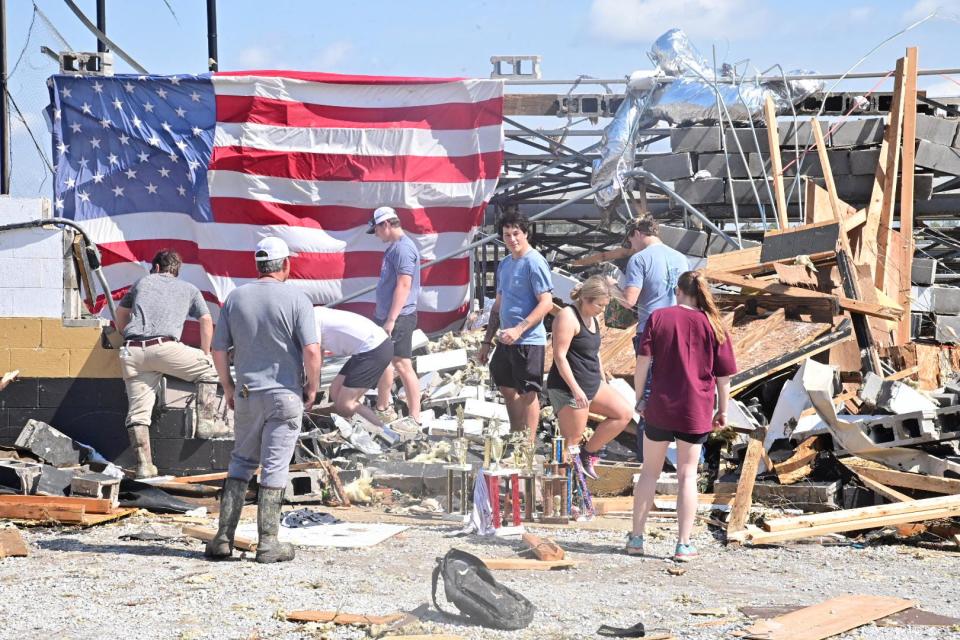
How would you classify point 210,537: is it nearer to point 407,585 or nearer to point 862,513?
point 407,585

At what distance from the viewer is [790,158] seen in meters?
15.1

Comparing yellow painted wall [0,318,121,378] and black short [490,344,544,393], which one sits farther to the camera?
yellow painted wall [0,318,121,378]

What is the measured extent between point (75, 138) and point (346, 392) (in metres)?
5.54

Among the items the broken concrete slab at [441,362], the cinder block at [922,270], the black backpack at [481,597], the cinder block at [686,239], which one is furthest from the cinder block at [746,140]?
the black backpack at [481,597]

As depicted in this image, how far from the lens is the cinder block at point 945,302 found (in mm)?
15062

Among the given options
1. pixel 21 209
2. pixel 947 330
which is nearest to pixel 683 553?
pixel 21 209

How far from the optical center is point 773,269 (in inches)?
472

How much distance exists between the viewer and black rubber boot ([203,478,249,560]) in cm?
662

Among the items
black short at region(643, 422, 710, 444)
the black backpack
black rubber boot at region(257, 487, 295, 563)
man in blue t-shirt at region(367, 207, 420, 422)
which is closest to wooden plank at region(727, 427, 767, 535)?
black short at region(643, 422, 710, 444)

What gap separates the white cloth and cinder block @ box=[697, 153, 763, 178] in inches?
263

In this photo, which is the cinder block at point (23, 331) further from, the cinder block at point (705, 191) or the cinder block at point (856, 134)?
the cinder block at point (856, 134)

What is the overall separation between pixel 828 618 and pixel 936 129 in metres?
11.0

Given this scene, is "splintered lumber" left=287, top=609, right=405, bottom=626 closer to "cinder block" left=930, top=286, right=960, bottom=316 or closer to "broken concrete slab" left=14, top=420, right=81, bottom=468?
"broken concrete slab" left=14, top=420, right=81, bottom=468

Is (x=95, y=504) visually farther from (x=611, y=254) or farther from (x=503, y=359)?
(x=611, y=254)
